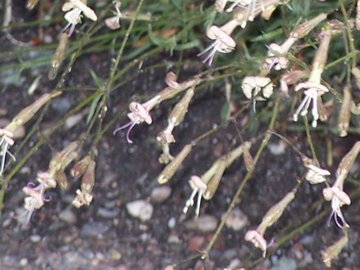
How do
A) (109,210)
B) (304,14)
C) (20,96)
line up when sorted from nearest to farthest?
(304,14)
(109,210)
(20,96)

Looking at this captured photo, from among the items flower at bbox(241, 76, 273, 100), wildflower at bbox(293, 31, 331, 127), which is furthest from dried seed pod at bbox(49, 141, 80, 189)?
wildflower at bbox(293, 31, 331, 127)

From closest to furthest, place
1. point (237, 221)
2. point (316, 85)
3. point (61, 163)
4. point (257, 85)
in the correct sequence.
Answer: point (316, 85)
point (257, 85)
point (61, 163)
point (237, 221)

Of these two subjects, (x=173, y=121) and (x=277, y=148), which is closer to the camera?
(x=173, y=121)

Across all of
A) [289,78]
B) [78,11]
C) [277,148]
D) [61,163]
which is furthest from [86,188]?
[277,148]

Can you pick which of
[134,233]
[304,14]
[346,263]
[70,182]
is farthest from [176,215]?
[304,14]

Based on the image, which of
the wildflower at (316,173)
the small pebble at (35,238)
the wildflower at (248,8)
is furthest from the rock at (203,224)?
the wildflower at (248,8)

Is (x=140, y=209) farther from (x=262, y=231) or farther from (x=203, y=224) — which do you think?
(x=262, y=231)

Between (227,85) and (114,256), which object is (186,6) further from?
(114,256)
